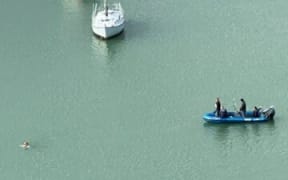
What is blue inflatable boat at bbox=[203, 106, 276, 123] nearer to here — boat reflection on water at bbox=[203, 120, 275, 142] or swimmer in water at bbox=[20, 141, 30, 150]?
boat reflection on water at bbox=[203, 120, 275, 142]

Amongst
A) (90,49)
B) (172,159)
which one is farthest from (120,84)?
(172,159)

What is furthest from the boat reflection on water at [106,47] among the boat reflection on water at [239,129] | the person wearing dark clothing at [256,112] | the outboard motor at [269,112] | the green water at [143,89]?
the outboard motor at [269,112]

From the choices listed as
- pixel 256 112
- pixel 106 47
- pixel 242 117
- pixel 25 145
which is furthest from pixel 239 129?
pixel 106 47

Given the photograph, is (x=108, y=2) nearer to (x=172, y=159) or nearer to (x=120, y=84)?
(x=120, y=84)

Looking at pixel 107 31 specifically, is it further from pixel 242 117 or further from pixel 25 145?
pixel 242 117

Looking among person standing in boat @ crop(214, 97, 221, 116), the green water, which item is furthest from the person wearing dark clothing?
person standing in boat @ crop(214, 97, 221, 116)

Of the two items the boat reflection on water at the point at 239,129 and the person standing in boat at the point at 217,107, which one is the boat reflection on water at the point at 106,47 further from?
the boat reflection on water at the point at 239,129
